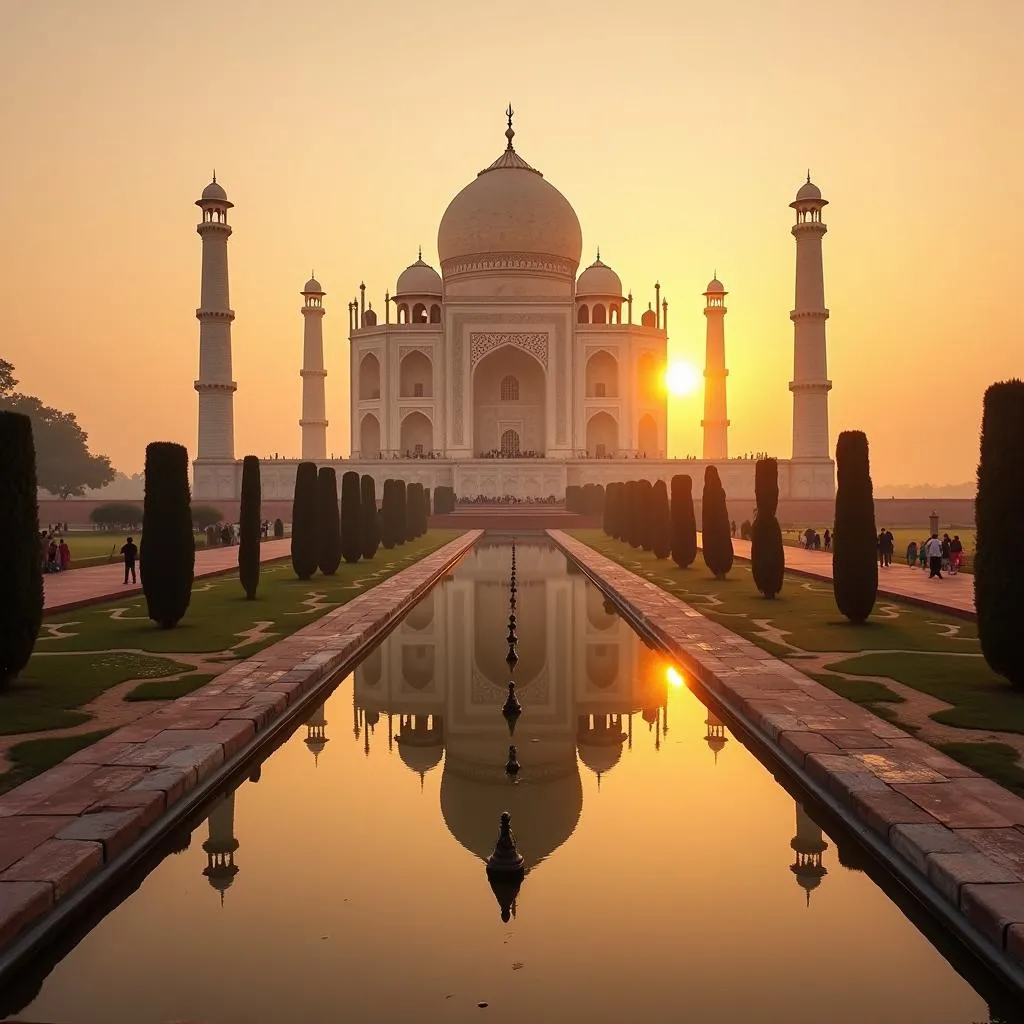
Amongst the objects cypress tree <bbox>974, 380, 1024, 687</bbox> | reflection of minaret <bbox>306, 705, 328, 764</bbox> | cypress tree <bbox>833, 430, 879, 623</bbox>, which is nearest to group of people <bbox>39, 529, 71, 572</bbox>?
reflection of minaret <bbox>306, 705, 328, 764</bbox>

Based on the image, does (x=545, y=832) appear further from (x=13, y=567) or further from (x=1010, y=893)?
(x=13, y=567)

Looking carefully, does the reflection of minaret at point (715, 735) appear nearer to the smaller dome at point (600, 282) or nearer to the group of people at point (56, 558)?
the group of people at point (56, 558)

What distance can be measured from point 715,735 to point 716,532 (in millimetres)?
9788

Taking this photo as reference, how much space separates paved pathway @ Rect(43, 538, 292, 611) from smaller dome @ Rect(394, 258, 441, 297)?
27.1 meters

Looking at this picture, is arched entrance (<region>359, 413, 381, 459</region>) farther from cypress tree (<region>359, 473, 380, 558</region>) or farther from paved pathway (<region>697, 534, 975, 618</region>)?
paved pathway (<region>697, 534, 975, 618</region>)

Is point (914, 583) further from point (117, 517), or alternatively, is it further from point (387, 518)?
point (117, 517)

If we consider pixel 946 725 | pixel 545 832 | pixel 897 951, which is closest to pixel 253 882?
pixel 545 832

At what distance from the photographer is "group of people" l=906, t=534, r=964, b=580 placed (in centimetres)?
1538

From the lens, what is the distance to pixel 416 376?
46.3 metres

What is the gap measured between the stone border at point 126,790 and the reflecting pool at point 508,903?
143 millimetres

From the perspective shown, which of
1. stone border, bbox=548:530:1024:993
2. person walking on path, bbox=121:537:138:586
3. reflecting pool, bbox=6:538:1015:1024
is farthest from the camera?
person walking on path, bbox=121:537:138:586

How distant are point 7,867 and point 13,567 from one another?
381 cm

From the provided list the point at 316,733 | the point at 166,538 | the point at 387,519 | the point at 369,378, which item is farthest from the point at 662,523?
the point at 369,378

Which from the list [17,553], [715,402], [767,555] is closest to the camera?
[17,553]
